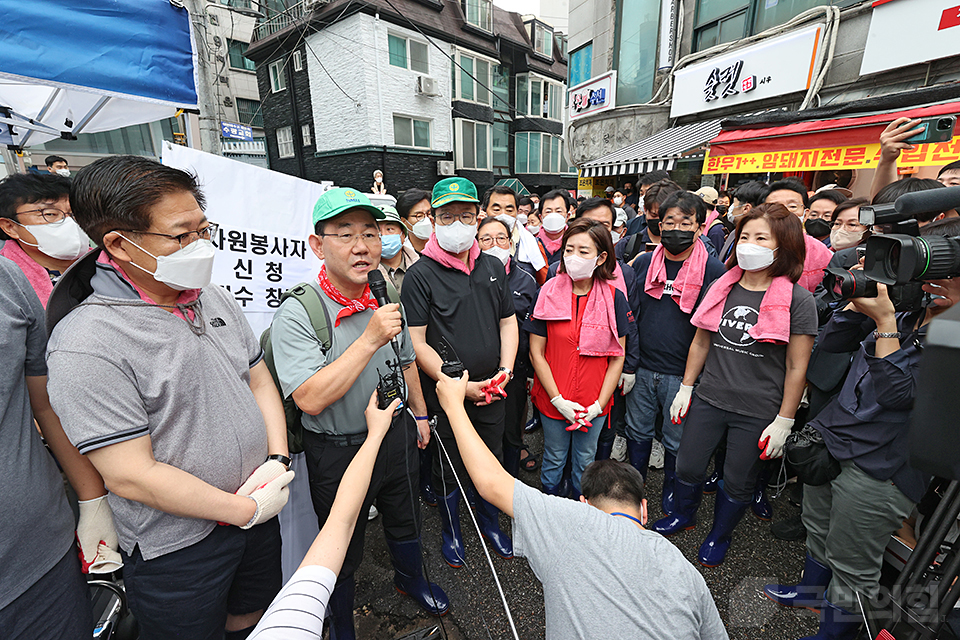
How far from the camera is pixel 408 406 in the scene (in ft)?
7.98

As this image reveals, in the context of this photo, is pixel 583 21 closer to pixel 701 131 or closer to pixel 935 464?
pixel 701 131

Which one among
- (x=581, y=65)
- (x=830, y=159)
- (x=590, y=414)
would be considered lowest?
(x=590, y=414)

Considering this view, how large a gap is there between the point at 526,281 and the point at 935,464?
3167 millimetres

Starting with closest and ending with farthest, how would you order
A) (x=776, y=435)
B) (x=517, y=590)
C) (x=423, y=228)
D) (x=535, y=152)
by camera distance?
(x=776, y=435) < (x=517, y=590) < (x=423, y=228) < (x=535, y=152)

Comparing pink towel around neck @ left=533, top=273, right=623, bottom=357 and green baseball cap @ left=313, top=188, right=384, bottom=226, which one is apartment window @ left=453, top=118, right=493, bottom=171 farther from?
green baseball cap @ left=313, top=188, right=384, bottom=226

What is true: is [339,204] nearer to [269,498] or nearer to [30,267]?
[269,498]

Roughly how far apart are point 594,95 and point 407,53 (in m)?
8.48

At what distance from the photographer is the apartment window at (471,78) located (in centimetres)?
1880

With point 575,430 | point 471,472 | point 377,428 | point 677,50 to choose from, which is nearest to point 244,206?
point 377,428

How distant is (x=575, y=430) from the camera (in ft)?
10.0

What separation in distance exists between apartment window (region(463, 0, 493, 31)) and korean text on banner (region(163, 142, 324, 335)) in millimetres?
19720

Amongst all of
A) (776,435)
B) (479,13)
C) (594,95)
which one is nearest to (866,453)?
(776,435)

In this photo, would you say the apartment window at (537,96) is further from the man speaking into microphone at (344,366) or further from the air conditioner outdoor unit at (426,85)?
the man speaking into microphone at (344,366)

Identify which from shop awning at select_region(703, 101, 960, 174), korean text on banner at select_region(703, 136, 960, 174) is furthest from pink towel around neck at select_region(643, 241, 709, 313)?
shop awning at select_region(703, 101, 960, 174)
